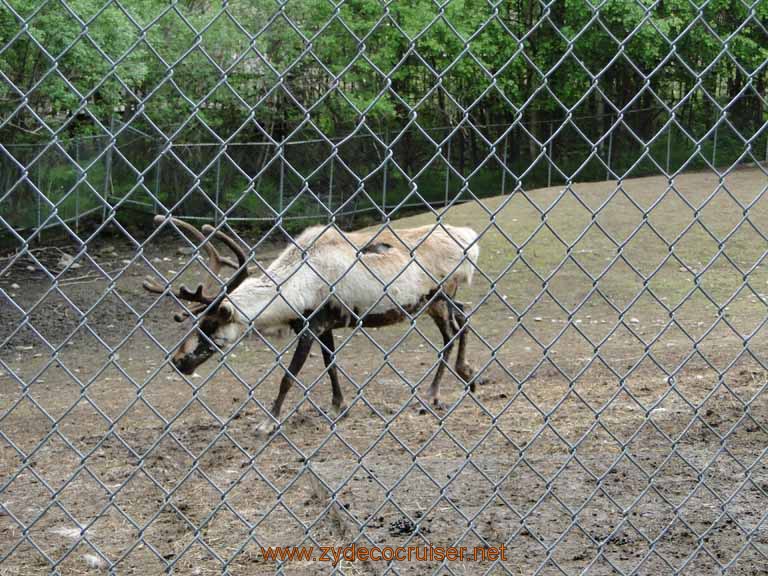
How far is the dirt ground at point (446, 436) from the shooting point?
10.2 ft

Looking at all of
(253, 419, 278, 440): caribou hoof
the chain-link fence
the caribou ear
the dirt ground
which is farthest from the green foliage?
(253, 419, 278, 440): caribou hoof

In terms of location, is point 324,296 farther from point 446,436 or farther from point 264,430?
point 446,436

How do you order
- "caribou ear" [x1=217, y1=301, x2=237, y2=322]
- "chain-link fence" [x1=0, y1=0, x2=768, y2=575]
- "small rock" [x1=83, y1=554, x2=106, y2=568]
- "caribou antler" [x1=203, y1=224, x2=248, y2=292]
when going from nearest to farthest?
1. "chain-link fence" [x1=0, y1=0, x2=768, y2=575]
2. "caribou antler" [x1=203, y1=224, x2=248, y2=292]
3. "small rock" [x1=83, y1=554, x2=106, y2=568]
4. "caribou ear" [x1=217, y1=301, x2=237, y2=322]

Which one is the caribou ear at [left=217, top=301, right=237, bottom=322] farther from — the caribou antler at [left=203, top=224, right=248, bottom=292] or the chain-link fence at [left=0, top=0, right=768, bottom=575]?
the caribou antler at [left=203, top=224, right=248, bottom=292]

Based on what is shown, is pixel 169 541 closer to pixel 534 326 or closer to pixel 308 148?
pixel 534 326

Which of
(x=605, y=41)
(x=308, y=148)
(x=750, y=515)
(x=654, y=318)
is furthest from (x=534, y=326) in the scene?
(x=605, y=41)

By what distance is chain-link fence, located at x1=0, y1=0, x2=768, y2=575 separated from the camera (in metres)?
2.93

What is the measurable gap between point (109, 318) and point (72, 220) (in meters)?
4.39

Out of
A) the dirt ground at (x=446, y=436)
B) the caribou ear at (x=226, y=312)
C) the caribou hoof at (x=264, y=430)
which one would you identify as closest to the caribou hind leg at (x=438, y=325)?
the dirt ground at (x=446, y=436)

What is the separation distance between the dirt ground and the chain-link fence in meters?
0.03

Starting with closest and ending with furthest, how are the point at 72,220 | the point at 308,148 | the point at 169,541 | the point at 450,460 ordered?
the point at 169,541
the point at 450,460
the point at 72,220
the point at 308,148

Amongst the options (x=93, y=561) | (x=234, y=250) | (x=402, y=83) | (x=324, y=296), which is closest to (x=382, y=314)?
(x=324, y=296)

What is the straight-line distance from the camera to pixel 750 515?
389 cm

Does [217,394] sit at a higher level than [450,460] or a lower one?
lower
